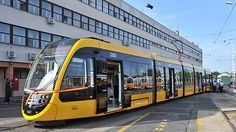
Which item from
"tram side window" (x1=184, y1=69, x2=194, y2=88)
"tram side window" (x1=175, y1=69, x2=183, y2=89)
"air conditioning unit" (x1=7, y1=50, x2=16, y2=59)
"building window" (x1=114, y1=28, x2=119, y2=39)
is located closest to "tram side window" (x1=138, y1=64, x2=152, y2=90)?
"tram side window" (x1=175, y1=69, x2=183, y2=89)

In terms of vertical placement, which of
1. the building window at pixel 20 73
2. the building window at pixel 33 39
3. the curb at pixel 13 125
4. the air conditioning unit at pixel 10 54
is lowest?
the curb at pixel 13 125

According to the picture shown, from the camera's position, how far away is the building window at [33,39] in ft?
114

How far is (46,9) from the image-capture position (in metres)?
36.8

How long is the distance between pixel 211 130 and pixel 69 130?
4.75 meters

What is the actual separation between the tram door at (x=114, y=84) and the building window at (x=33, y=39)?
19.6 m

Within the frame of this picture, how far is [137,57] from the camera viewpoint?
19.6m

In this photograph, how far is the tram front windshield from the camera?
12697 millimetres

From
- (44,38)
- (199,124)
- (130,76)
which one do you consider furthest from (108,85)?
(44,38)

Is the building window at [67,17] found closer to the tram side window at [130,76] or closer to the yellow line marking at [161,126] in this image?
the tram side window at [130,76]

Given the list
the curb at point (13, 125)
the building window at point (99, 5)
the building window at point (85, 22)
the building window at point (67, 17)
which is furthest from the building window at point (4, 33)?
the curb at point (13, 125)

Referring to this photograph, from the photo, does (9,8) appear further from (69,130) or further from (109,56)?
(69,130)

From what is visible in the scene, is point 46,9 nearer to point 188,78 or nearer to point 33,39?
point 33,39

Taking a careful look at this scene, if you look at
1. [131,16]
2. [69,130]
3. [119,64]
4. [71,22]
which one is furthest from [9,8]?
[131,16]

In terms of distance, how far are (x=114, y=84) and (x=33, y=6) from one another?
20.9m
